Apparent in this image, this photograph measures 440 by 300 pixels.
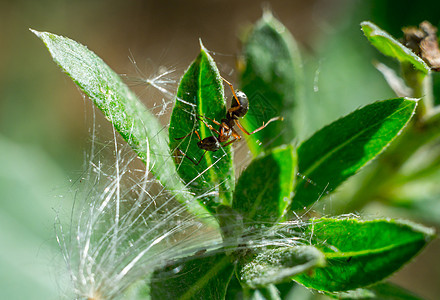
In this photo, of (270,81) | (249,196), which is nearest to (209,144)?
(249,196)

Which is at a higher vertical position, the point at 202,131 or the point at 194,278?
the point at 202,131

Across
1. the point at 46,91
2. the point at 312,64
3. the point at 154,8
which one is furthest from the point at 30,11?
the point at 312,64

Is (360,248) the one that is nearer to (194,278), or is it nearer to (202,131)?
(194,278)

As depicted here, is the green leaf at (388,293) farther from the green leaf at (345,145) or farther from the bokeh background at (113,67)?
the bokeh background at (113,67)

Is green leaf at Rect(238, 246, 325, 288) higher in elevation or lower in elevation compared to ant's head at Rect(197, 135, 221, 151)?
lower

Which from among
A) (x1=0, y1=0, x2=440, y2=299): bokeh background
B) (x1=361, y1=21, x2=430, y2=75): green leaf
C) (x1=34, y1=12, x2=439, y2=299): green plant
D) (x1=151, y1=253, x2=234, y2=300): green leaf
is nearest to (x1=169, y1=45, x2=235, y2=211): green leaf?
(x1=34, y1=12, x2=439, y2=299): green plant

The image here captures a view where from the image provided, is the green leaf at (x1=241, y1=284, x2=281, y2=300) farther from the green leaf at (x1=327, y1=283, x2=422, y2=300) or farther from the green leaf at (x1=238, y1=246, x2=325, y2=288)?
the green leaf at (x1=327, y1=283, x2=422, y2=300)
